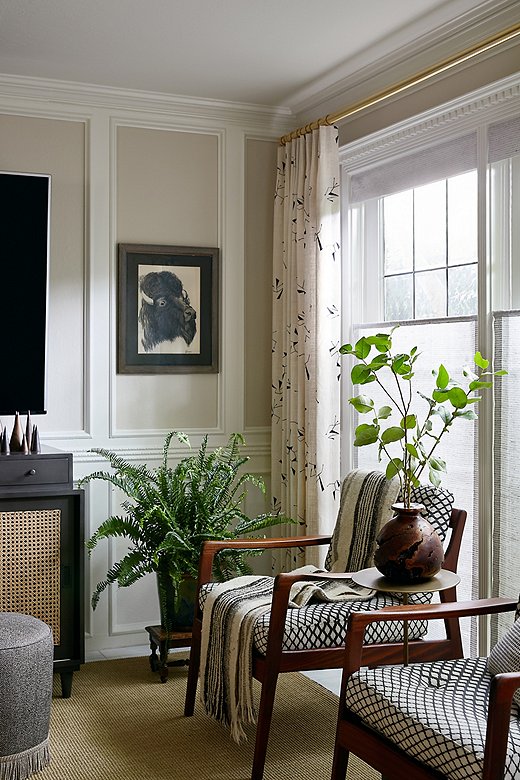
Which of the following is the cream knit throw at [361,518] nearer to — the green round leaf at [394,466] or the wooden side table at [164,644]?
the green round leaf at [394,466]

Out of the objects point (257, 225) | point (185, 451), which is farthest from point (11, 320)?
point (257, 225)

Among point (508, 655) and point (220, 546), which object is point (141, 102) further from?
point (508, 655)

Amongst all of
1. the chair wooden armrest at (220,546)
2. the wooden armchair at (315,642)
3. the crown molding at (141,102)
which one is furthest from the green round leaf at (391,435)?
the crown molding at (141,102)

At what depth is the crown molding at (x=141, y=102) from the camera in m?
4.30

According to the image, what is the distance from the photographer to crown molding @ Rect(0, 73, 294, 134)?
4305 mm

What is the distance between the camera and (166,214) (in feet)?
15.3

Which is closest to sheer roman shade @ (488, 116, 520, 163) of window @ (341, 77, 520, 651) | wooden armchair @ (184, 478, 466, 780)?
window @ (341, 77, 520, 651)

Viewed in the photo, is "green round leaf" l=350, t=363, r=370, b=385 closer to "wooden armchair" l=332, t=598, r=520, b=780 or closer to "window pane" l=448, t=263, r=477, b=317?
"wooden armchair" l=332, t=598, r=520, b=780

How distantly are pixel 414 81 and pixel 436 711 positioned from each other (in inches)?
96.3

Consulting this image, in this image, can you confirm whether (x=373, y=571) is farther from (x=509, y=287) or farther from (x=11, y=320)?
(x=11, y=320)

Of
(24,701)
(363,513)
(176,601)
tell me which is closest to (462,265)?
(363,513)

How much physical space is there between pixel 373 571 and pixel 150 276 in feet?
7.31

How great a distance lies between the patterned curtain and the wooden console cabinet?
1137 mm

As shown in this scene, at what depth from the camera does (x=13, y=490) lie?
379cm
